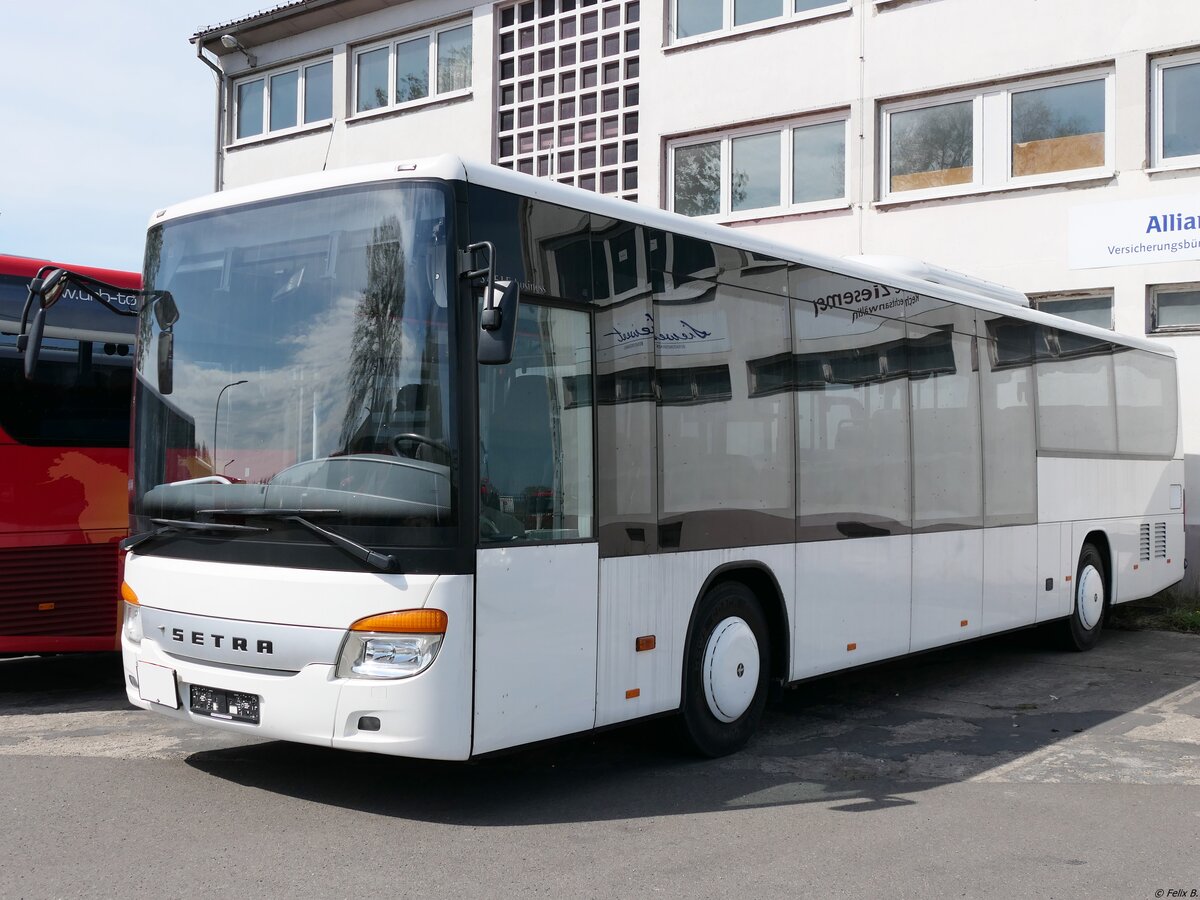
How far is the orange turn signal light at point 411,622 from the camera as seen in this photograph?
17.6 feet

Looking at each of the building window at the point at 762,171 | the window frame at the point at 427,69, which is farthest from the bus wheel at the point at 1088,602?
the window frame at the point at 427,69

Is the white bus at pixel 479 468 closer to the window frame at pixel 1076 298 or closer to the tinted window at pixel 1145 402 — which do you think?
the tinted window at pixel 1145 402

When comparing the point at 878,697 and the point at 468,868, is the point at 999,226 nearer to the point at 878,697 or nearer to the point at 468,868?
the point at 878,697

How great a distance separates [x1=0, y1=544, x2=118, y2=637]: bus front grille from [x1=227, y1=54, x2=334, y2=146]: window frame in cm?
1534

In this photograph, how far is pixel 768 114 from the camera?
17.4m

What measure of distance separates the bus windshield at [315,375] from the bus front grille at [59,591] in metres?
2.60

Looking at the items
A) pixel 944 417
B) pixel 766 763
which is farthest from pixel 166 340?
pixel 944 417

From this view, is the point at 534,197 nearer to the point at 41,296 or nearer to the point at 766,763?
the point at 41,296

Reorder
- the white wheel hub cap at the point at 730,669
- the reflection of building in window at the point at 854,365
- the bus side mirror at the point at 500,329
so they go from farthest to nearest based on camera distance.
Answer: the reflection of building in window at the point at 854,365
the white wheel hub cap at the point at 730,669
the bus side mirror at the point at 500,329

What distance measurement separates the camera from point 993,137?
15.9m

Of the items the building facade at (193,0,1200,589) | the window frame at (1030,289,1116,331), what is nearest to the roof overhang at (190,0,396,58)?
the building facade at (193,0,1200,589)

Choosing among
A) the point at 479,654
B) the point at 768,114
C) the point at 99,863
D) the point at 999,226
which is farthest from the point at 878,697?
the point at 768,114

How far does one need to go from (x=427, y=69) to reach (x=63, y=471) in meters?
14.5

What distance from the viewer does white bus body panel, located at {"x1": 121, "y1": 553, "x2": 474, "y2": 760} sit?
538 centimetres
